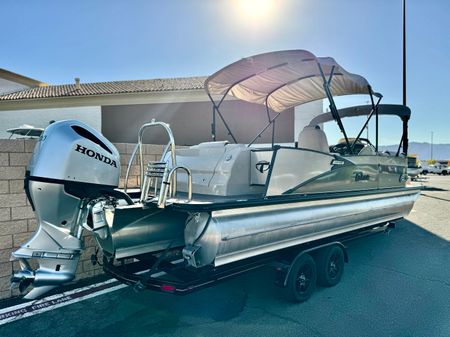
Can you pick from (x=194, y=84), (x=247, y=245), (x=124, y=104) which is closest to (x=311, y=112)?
(x=194, y=84)

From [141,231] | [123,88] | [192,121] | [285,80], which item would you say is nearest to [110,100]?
[123,88]

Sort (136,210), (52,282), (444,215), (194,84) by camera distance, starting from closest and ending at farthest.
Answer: (52,282), (136,210), (444,215), (194,84)

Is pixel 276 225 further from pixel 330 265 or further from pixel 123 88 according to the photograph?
pixel 123 88

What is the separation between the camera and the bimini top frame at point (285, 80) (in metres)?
4.02

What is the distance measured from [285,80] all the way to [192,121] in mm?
11300

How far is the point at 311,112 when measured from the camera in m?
15.1

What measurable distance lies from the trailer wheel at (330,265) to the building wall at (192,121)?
36.6 feet

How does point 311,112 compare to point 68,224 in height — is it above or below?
above

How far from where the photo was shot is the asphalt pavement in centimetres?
291

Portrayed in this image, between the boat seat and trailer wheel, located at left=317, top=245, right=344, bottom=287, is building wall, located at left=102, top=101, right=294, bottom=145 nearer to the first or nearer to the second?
the boat seat

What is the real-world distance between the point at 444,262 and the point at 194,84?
14.5 metres

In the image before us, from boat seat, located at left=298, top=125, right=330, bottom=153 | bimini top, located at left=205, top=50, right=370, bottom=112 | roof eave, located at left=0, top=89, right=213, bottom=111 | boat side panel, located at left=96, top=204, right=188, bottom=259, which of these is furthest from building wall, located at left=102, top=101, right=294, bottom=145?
boat side panel, located at left=96, top=204, right=188, bottom=259

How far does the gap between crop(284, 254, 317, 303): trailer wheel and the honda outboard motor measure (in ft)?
6.58

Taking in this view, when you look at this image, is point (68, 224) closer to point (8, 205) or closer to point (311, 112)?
point (8, 205)
